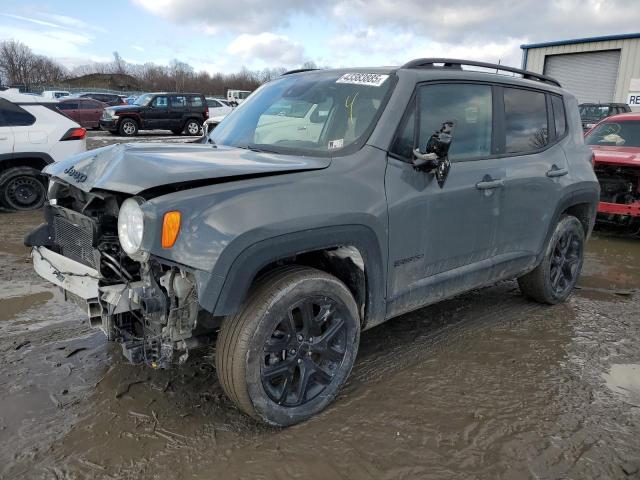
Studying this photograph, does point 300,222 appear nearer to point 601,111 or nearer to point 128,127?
point 601,111

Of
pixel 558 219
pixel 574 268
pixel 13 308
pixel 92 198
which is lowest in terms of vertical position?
pixel 13 308

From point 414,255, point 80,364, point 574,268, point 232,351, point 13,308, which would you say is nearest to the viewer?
point 232,351

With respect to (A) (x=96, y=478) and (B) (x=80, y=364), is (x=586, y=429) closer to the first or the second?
(A) (x=96, y=478)

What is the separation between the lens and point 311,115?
3.34 m

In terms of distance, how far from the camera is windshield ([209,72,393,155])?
Answer: 3.11 m

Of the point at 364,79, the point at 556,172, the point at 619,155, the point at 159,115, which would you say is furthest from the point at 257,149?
the point at 159,115

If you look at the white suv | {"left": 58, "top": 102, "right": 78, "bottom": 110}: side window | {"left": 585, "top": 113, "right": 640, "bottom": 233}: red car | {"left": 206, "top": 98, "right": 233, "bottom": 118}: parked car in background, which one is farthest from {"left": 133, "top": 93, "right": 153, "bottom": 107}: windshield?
{"left": 585, "top": 113, "right": 640, "bottom": 233}: red car

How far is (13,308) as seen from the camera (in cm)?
431

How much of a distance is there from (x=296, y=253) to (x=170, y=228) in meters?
0.62

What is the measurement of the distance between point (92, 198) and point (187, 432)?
129cm

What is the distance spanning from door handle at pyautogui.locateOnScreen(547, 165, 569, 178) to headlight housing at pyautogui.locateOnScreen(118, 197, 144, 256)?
3.13 meters

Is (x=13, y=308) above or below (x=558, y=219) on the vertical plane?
below

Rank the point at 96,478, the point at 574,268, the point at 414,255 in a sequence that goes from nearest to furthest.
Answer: the point at 96,478 < the point at 414,255 < the point at 574,268

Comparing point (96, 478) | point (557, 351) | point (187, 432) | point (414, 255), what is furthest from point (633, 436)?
point (96, 478)
